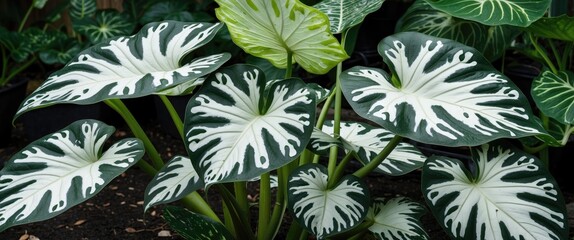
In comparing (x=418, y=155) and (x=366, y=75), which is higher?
(x=366, y=75)

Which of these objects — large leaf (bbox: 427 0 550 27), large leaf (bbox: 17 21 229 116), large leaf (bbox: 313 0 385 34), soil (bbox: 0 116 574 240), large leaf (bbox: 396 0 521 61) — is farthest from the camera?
large leaf (bbox: 396 0 521 61)

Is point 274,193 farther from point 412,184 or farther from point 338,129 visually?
point 338,129

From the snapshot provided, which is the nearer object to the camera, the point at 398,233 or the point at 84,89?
the point at 84,89

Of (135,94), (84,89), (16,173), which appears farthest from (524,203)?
(16,173)

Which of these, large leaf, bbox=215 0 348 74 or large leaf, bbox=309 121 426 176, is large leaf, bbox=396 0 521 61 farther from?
large leaf, bbox=215 0 348 74

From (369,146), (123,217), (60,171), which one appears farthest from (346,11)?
(123,217)

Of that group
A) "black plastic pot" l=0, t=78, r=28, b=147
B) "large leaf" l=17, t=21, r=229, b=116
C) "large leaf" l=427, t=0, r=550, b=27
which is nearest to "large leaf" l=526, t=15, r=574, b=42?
"large leaf" l=427, t=0, r=550, b=27

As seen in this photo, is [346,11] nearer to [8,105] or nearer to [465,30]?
[465,30]
